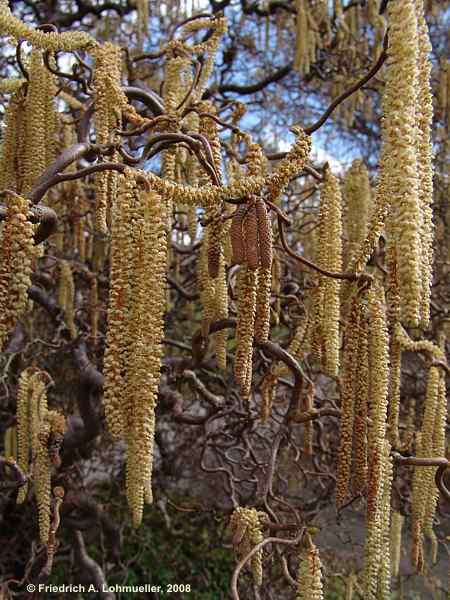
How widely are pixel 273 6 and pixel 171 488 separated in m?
3.45

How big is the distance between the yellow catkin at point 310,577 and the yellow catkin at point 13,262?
715mm

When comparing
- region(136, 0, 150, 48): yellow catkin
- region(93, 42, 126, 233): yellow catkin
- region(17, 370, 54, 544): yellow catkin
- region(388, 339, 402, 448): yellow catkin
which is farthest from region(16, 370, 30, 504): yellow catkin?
region(136, 0, 150, 48): yellow catkin

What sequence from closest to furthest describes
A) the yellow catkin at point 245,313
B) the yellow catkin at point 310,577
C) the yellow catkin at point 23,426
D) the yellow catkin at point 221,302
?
the yellow catkin at point 245,313 → the yellow catkin at point 310,577 → the yellow catkin at point 221,302 → the yellow catkin at point 23,426

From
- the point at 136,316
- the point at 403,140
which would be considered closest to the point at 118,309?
the point at 136,316

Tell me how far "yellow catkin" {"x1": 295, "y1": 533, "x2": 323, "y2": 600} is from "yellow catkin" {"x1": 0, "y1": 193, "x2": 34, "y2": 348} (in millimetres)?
715

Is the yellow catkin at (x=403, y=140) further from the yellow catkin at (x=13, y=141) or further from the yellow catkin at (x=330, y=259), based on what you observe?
the yellow catkin at (x=13, y=141)

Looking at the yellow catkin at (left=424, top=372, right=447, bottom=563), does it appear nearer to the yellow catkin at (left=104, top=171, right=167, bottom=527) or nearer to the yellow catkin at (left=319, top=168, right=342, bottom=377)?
the yellow catkin at (left=319, top=168, right=342, bottom=377)

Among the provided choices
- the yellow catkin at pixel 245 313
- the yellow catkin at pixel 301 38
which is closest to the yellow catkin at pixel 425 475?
the yellow catkin at pixel 245 313

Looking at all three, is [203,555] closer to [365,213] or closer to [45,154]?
[365,213]

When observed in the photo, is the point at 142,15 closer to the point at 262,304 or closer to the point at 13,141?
the point at 13,141

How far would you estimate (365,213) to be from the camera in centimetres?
221

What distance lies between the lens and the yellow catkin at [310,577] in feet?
3.51

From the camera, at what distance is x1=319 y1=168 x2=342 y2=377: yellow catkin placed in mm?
1223

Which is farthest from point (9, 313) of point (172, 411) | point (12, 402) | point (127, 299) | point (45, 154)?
point (12, 402)
